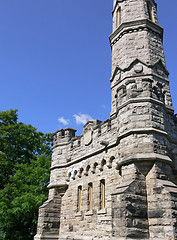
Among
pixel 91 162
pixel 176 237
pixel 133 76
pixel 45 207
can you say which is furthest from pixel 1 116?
pixel 176 237

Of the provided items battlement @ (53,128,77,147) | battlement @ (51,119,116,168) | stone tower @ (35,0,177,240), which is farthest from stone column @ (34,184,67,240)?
battlement @ (53,128,77,147)

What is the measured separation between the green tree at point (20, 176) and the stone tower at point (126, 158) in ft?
11.6

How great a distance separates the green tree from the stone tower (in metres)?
3.52

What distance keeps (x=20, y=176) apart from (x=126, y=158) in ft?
38.8

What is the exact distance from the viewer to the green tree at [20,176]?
642 inches

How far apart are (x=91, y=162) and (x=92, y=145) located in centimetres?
86

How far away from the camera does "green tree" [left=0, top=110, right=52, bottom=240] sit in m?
16.3

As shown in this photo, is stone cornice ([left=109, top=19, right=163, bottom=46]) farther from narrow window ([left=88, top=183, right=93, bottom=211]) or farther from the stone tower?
narrow window ([left=88, top=183, right=93, bottom=211])

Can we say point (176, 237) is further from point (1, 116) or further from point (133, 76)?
point (1, 116)

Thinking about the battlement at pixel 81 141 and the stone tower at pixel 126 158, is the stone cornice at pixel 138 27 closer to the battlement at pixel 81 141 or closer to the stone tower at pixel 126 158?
the stone tower at pixel 126 158

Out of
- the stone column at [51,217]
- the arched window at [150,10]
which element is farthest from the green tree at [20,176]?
the arched window at [150,10]

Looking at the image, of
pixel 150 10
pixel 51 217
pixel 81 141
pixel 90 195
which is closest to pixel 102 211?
pixel 90 195

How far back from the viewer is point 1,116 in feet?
74.6

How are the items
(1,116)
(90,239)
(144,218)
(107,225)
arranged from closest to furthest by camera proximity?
(144,218) < (107,225) < (90,239) < (1,116)
